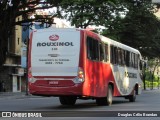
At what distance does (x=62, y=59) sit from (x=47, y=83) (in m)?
1.12

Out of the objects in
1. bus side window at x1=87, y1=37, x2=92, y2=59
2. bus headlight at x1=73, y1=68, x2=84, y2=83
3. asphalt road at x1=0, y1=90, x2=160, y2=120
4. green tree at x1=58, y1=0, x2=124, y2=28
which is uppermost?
green tree at x1=58, y1=0, x2=124, y2=28

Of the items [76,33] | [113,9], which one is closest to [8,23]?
[113,9]

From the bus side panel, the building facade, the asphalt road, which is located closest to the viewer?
the asphalt road

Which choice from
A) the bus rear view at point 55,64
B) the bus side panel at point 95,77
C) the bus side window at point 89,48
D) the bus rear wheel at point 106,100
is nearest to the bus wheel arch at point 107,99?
the bus rear wheel at point 106,100

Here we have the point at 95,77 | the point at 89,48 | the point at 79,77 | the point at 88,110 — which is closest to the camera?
the point at 88,110

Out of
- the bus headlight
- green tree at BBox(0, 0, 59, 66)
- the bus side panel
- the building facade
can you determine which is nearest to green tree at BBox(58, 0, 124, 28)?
green tree at BBox(0, 0, 59, 66)

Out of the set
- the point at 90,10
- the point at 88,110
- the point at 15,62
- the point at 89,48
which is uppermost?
the point at 90,10

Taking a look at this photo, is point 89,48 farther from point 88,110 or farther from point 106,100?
point 106,100

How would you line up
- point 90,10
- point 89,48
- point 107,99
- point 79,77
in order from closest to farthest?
point 79,77, point 89,48, point 107,99, point 90,10

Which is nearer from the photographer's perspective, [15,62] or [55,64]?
[55,64]

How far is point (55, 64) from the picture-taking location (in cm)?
1941

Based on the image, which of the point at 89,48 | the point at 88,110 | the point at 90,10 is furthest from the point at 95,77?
the point at 90,10

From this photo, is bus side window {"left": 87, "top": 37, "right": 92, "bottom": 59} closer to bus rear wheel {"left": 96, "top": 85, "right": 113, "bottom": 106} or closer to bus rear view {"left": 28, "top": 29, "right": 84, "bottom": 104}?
bus rear view {"left": 28, "top": 29, "right": 84, "bottom": 104}

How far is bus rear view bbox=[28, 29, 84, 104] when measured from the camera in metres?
19.1
